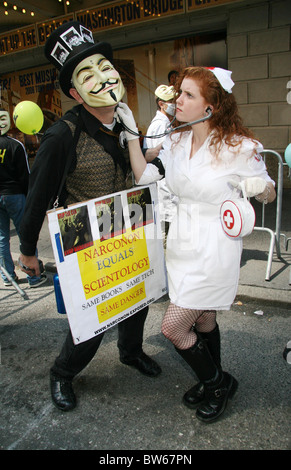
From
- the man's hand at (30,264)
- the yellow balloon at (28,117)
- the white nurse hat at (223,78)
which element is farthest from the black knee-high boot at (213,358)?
the yellow balloon at (28,117)

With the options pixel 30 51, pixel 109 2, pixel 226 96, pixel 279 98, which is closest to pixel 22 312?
pixel 226 96

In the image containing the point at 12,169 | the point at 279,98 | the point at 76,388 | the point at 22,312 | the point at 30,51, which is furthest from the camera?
the point at 30,51

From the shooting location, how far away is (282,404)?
2422 mm

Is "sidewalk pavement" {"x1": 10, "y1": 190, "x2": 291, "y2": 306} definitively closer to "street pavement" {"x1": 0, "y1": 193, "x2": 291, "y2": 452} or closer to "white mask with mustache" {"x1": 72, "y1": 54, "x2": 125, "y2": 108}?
"street pavement" {"x1": 0, "y1": 193, "x2": 291, "y2": 452}

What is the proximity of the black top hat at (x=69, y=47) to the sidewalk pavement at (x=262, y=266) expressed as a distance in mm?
2654

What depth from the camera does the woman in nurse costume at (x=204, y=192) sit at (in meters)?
2.06

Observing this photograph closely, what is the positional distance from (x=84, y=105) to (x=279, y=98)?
635cm

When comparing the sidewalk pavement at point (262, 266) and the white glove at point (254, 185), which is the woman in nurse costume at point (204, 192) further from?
the sidewalk pavement at point (262, 266)

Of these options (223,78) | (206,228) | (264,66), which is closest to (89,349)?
(206,228)

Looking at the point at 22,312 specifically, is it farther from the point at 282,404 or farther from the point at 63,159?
the point at 282,404

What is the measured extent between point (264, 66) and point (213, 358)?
6.73 metres

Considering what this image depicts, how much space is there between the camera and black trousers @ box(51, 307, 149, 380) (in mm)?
2398

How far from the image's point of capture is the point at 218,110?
2086 mm

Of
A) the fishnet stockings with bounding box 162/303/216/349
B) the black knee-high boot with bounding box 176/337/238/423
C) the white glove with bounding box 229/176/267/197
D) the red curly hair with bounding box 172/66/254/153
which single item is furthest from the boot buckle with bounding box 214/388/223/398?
the red curly hair with bounding box 172/66/254/153
